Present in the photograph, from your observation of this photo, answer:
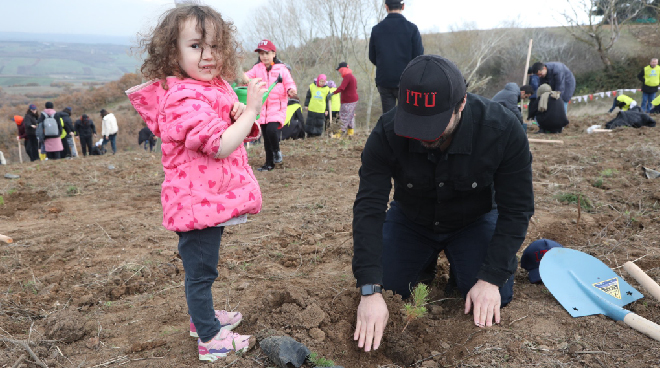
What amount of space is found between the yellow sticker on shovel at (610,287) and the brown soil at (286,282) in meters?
0.12

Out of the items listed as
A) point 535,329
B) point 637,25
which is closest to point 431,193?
point 535,329

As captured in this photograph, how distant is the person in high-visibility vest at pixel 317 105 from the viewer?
1094cm

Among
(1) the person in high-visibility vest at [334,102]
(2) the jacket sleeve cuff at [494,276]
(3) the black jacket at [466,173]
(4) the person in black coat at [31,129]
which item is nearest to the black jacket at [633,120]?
(1) the person in high-visibility vest at [334,102]

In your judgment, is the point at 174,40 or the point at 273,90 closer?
the point at 174,40

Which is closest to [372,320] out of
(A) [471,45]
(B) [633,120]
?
(B) [633,120]

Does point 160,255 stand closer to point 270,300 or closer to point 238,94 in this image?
point 270,300

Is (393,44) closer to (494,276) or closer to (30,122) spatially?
(494,276)

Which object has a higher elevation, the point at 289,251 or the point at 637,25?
the point at 637,25

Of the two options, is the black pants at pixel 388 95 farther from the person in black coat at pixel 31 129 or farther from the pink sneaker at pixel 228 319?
the person in black coat at pixel 31 129

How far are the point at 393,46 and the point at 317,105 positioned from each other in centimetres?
550

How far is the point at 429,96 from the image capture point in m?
1.74

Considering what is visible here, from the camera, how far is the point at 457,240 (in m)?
2.47

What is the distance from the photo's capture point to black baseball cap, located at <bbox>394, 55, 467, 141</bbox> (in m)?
1.74

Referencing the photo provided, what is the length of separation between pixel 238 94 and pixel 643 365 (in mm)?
2091
